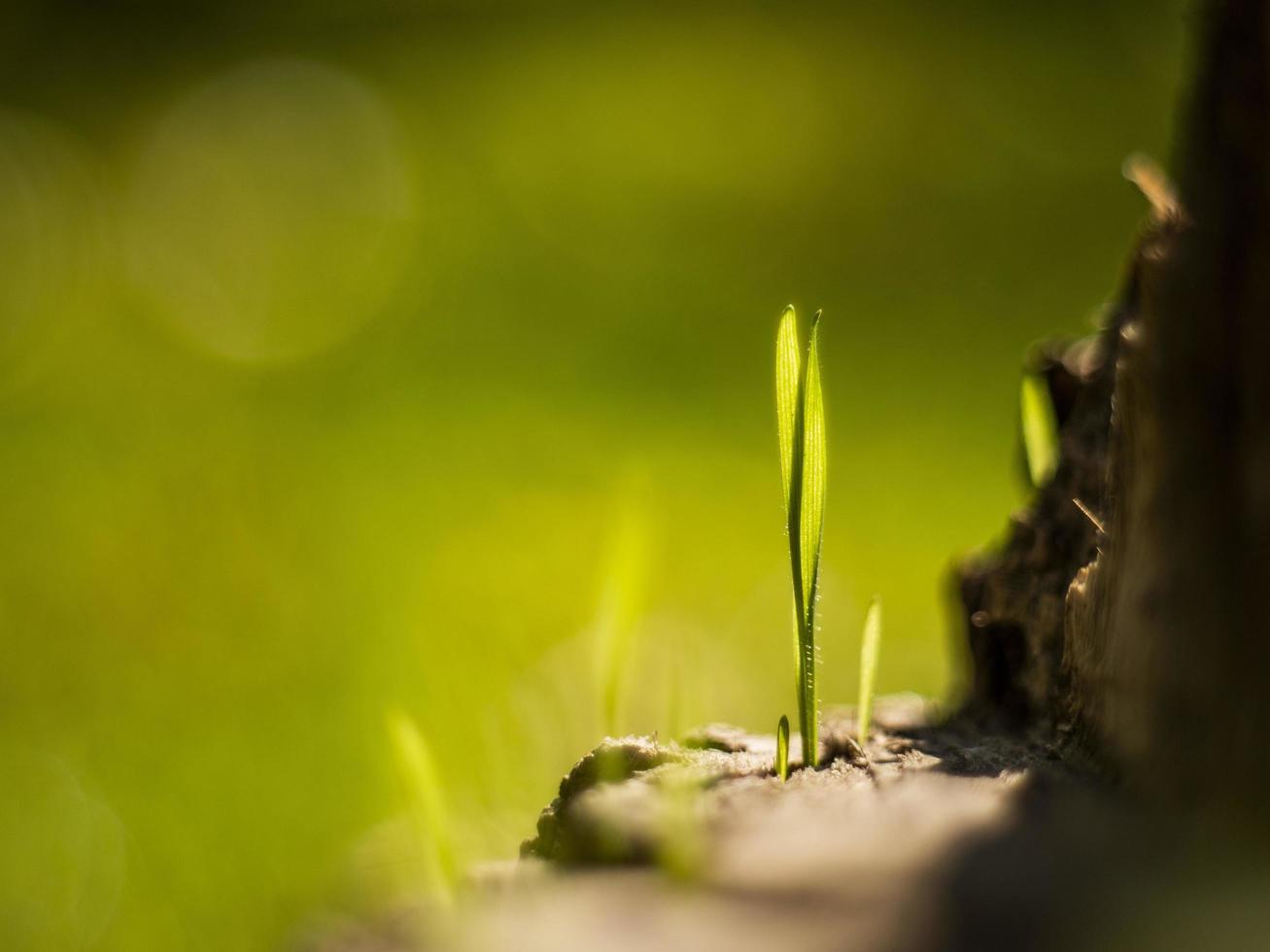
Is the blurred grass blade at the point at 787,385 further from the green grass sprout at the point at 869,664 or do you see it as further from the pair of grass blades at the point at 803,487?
the green grass sprout at the point at 869,664

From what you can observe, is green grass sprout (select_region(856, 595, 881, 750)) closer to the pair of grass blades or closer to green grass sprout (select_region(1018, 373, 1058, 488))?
the pair of grass blades

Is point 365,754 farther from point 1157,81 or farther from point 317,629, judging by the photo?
point 1157,81

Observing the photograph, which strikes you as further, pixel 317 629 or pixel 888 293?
pixel 888 293

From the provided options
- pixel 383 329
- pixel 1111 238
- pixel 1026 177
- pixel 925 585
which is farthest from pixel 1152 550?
pixel 1026 177

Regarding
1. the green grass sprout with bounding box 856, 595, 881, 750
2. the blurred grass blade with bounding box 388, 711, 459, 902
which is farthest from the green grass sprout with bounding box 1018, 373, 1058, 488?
the blurred grass blade with bounding box 388, 711, 459, 902

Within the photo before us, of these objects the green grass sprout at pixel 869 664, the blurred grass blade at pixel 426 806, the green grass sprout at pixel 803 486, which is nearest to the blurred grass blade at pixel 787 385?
the green grass sprout at pixel 803 486

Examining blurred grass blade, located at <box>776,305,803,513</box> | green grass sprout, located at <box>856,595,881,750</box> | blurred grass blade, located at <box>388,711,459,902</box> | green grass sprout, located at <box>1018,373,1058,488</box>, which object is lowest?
blurred grass blade, located at <box>388,711,459,902</box>
